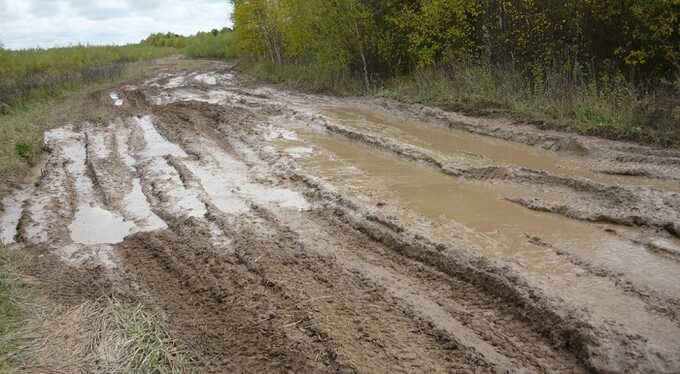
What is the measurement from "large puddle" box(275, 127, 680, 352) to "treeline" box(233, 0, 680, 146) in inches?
127

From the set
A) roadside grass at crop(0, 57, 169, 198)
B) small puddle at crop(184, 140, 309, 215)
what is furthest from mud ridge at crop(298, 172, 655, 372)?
roadside grass at crop(0, 57, 169, 198)

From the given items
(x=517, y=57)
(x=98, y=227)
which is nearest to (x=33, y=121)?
(x=98, y=227)

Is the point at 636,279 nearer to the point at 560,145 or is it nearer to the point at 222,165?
the point at 560,145

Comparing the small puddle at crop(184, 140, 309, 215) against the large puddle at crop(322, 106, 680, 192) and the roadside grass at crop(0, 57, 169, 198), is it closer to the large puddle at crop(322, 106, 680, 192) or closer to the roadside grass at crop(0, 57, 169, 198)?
the large puddle at crop(322, 106, 680, 192)

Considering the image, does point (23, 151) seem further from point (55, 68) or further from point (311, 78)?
point (55, 68)

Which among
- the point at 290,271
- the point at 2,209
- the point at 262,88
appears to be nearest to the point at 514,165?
the point at 290,271

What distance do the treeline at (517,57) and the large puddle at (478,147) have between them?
1155 millimetres

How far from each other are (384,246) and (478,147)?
383 centimetres

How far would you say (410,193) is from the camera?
6016 millimetres

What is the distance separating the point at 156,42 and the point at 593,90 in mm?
54097

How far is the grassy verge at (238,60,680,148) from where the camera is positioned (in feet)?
24.0

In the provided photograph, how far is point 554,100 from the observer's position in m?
9.07

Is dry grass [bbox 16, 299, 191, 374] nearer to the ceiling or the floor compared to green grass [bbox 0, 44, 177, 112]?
nearer to the floor

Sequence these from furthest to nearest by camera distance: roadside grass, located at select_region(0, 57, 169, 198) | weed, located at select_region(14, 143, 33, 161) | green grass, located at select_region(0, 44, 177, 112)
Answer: green grass, located at select_region(0, 44, 177, 112), weed, located at select_region(14, 143, 33, 161), roadside grass, located at select_region(0, 57, 169, 198)
